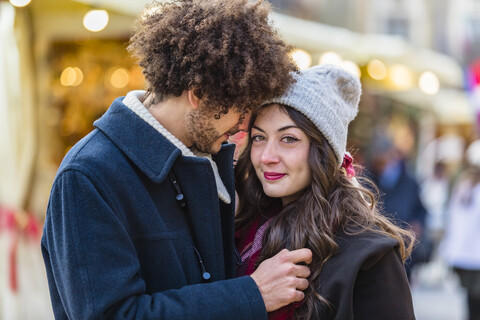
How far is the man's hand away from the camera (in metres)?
2.27

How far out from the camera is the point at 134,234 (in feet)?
7.16

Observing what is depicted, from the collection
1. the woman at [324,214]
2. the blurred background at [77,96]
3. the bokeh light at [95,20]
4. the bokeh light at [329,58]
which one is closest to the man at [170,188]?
the woman at [324,214]

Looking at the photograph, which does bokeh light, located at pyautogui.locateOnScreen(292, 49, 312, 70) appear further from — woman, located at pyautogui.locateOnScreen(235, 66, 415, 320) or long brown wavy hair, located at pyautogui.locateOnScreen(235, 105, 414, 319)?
long brown wavy hair, located at pyautogui.locateOnScreen(235, 105, 414, 319)

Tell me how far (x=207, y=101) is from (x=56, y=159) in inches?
160

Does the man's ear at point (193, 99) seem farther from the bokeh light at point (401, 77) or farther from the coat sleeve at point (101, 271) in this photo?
the bokeh light at point (401, 77)

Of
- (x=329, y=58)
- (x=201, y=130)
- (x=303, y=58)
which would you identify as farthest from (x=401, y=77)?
(x=201, y=130)

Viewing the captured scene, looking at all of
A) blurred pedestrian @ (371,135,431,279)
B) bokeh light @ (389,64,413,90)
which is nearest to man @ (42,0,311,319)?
blurred pedestrian @ (371,135,431,279)

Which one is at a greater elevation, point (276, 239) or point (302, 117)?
point (302, 117)

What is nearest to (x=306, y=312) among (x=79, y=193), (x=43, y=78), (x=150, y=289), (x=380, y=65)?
(x=150, y=289)

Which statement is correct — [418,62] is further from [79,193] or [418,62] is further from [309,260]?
[79,193]

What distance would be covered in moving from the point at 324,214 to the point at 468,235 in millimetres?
4322

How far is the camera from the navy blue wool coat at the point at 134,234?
202 cm

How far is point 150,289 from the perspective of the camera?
223 cm

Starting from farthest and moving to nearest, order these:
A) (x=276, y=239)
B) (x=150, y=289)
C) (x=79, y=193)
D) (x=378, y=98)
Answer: (x=378, y=98), (x=276, y=239), (x=150, y=289), (x=79, y=193)
